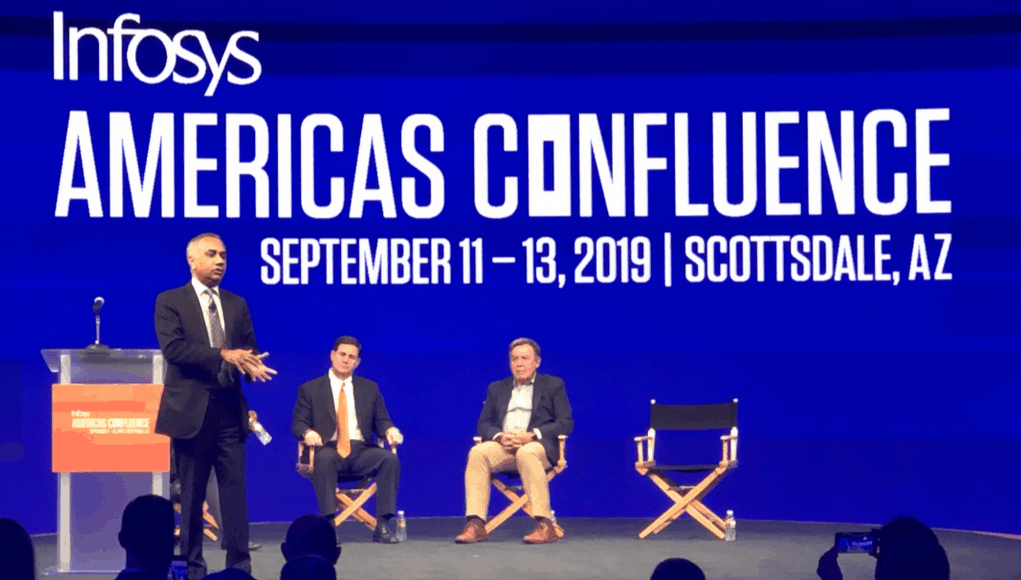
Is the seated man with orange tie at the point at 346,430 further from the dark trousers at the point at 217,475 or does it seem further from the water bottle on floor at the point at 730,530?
the dark trousers at the point at 217,475

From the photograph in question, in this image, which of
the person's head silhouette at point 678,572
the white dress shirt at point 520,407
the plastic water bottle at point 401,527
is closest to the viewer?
the person's head silhouette at point 678,572

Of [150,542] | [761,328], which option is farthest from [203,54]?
[150,542]

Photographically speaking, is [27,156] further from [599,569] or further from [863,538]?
[863,538]

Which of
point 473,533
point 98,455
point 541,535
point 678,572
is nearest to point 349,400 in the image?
point 473,533

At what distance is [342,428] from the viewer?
24.0 feet

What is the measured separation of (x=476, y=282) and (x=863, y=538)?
4.97 m

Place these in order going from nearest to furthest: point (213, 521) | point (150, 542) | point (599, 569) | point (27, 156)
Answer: point (150, 542), point (599, 569), point (213, 521), point (27, 156)

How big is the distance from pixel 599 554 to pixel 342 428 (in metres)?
1.54

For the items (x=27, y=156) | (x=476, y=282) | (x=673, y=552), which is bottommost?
(x=673, y=552)

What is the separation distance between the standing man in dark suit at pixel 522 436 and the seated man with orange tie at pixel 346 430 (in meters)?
0.40

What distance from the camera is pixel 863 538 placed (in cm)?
329

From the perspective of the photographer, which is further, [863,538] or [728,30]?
[728,30]

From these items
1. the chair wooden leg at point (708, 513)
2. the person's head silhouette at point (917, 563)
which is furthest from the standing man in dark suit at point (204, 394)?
the person's head silhouette at point (917, 563)

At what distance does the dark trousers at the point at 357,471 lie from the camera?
7.09 meters
